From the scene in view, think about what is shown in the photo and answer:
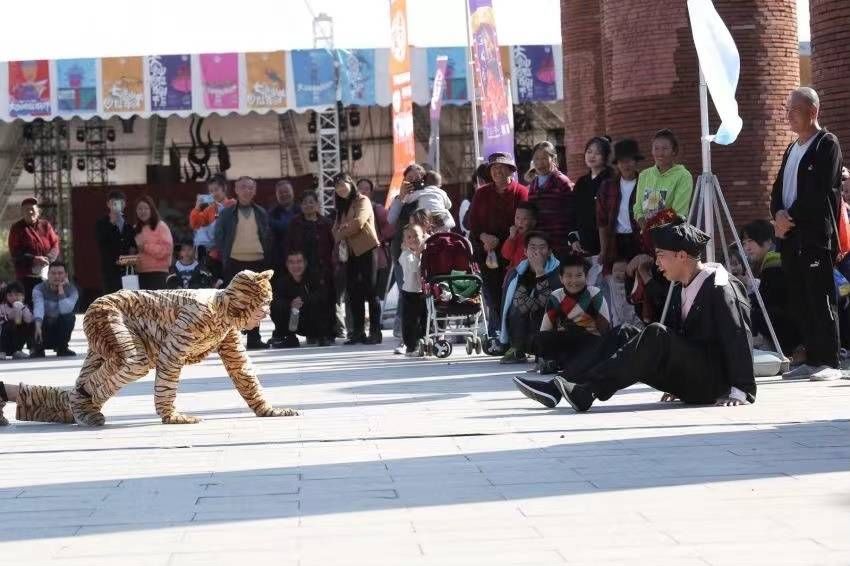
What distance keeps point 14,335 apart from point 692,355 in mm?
10778

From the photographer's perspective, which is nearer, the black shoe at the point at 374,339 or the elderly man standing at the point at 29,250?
the black shoe at the point at 374,339

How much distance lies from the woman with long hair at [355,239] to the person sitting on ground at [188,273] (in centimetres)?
154

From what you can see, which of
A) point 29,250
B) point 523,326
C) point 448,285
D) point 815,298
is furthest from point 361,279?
point 815,298

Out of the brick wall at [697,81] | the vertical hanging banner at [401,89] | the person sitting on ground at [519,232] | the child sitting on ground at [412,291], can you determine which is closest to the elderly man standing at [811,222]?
the person sitting on ground at [519,232]

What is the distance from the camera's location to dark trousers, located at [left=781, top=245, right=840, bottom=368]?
34.1ft

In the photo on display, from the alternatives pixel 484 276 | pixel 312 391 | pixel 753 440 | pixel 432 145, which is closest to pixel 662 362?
pixel 753 440

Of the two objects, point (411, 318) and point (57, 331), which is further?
point (57, 331)

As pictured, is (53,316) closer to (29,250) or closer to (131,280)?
(29,250)

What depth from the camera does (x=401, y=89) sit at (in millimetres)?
21688

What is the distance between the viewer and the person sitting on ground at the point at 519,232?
526 inches

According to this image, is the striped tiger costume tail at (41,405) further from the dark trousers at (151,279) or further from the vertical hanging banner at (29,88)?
the vertical hanging banner at (29,88)

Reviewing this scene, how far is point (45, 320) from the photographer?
1783 cm

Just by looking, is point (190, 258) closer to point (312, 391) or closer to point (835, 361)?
point (312, 391)

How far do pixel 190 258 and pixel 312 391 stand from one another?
7.19m
